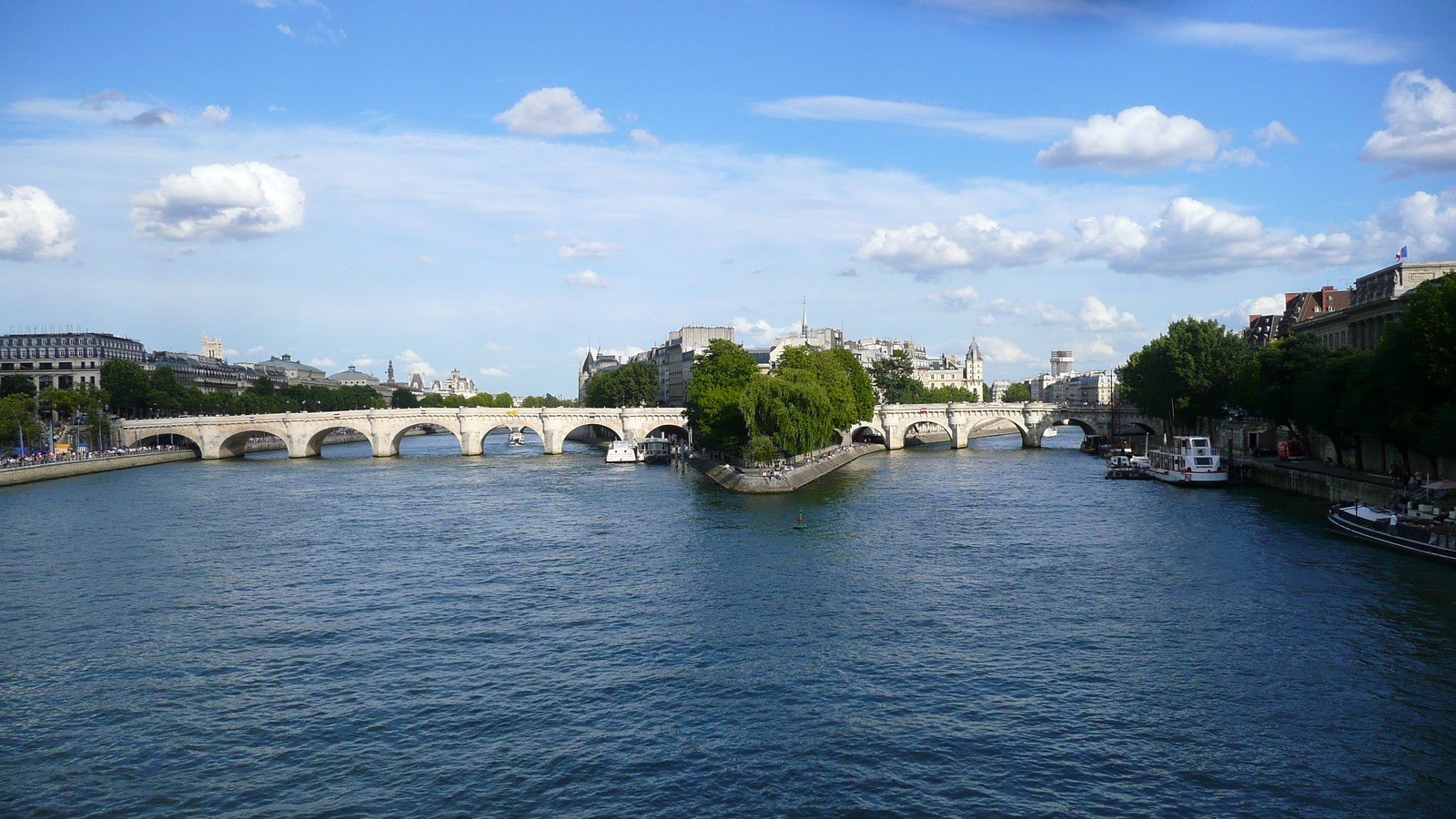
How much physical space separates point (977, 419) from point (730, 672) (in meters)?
82.9

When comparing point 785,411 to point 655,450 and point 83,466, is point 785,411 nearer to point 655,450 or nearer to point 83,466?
Result: point 655,450

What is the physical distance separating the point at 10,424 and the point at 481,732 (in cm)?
8337

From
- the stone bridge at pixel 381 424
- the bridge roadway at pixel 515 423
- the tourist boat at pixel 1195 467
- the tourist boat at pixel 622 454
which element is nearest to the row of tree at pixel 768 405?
the tourist boat at pixel 622 454

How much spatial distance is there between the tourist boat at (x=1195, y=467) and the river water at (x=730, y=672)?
15356mm

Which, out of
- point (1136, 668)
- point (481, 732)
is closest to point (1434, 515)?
point (1136, 668)

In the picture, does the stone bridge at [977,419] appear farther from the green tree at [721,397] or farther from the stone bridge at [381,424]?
the stone bridge at [381,424]

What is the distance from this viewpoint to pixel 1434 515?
34.9 meters

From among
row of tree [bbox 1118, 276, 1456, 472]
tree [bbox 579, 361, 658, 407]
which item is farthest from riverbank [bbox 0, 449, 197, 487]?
row of tree [bbox 1118, 276, 1456, 472]

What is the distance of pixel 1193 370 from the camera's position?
238 feet

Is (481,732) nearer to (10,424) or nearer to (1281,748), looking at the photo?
(1281,748)

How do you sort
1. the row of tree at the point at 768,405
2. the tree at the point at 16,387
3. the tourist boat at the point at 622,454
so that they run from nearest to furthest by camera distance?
1. the row of tree at the point at 768,405
2. the tourist boat at the point at 622,454
3. the tree at the point at 16,387

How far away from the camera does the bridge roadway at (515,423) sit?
304ft

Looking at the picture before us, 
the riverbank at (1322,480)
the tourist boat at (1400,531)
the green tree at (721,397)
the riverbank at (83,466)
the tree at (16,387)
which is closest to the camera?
the tourist boat at (1400,531)

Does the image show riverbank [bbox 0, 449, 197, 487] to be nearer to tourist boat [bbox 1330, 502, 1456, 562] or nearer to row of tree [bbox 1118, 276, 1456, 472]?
tourist boat [bbox 1330, 502, 1456, 562]
